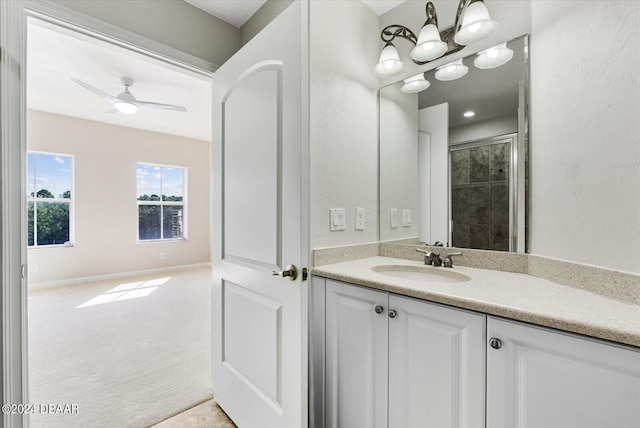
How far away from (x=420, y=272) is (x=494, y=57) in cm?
111

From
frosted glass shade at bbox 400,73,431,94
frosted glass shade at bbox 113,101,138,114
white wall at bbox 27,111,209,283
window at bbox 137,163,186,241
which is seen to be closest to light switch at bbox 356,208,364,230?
frosted glass shade at bbox 400,73,431,94

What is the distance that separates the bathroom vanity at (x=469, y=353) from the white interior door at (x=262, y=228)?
5.5 inches

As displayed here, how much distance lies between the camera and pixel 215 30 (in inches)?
76.0

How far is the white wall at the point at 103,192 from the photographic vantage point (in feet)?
14.7

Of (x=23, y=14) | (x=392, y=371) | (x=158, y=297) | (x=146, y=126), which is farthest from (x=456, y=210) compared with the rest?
(x=146, y=126)

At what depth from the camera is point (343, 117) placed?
1545 mm

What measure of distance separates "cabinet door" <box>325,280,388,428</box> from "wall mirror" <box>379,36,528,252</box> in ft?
2.19

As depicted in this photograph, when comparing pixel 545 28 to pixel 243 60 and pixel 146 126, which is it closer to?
pixel 243 60

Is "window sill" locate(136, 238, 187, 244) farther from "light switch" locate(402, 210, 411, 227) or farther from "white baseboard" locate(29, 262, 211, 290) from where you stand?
"light switch" locate(402, 210, 411, 227)

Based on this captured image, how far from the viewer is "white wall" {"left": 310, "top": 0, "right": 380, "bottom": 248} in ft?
4.57

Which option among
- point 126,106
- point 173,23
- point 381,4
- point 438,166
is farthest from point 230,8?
point 126,106

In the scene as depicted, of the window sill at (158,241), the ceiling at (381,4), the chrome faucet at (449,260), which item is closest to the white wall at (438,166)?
the chrome faucet at (449,260)

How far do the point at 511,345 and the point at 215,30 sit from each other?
232 cm

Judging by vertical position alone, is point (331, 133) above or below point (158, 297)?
above
